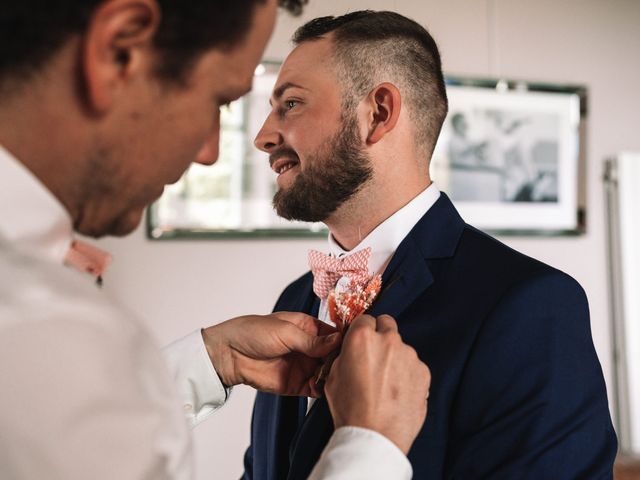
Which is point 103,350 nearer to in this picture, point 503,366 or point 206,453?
point 503,366

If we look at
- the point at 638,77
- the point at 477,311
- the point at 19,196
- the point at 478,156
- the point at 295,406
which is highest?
the point at 638,77

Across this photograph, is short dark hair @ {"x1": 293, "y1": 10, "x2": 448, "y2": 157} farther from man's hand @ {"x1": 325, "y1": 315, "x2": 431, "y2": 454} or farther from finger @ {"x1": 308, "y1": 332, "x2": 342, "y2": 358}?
man's hand @ {"x1": 325, "y1": 315, "x2": 431, "y2": 454}

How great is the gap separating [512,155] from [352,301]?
2.06 metres

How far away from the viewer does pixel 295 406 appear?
55.2 inches

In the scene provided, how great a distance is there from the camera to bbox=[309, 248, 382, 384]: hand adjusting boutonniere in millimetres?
1274

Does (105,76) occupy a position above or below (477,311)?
above

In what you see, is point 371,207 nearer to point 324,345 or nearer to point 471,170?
point 324,345

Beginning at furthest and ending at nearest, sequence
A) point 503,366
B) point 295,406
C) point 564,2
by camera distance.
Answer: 1. point 564,2
2. point 295,406
3. point 503,366

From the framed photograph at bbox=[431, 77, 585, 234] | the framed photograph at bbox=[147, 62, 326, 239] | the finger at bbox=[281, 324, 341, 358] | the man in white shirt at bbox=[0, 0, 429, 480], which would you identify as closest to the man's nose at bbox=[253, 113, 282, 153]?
the finger at bbox=[281, 324, 341, 358]

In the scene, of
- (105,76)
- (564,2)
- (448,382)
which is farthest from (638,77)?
(105,76)

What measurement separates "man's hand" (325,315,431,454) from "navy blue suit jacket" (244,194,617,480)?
241mm

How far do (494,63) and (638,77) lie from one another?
81 cm

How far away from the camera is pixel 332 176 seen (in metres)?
1.45

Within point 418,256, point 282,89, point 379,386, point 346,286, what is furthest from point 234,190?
point 379,386
